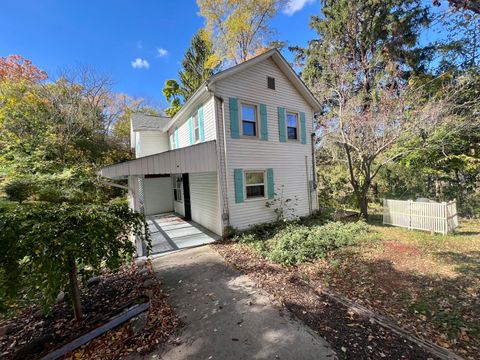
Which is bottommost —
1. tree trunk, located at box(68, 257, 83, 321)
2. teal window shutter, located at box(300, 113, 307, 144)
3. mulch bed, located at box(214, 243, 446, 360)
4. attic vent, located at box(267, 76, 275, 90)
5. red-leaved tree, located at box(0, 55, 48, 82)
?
mulch bed, located at box(214, 243, 446, 360)

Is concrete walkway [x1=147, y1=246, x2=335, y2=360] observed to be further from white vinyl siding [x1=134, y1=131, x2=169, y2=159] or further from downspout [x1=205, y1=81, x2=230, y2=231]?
white vinyl siding [x1=134, y1=131, x2=169, y2=159]

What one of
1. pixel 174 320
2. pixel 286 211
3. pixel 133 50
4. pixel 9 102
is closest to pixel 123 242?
pixel 174 320

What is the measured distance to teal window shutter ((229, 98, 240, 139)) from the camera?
7514 millimetres

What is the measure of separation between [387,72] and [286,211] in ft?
42.6

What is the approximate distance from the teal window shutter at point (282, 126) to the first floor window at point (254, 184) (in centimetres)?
184

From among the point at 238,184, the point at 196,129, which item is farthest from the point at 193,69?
the point at 238,184

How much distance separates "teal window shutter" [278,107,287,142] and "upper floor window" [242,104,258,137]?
122 centimetres

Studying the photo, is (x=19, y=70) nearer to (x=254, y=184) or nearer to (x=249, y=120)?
(x=249, y=120)

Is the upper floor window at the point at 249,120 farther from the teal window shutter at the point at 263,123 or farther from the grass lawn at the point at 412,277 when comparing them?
the grass lawn at the point at 412,277

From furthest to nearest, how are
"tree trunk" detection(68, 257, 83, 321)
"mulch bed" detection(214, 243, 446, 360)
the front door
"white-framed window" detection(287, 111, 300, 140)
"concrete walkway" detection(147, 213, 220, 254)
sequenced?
the front door
"white-framed window" detection(287, 111, 300, 140)
"concrete walkway" detection(147, 213, 220, 254)
"tree trunk" detection(68, 257, 83, 321)
"mulch bed" detection(214, 243, 446, 360)

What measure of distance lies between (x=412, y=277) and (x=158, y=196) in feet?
40.2

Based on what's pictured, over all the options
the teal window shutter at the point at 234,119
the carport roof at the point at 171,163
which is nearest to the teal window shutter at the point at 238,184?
the carport roof at the point at 171,163

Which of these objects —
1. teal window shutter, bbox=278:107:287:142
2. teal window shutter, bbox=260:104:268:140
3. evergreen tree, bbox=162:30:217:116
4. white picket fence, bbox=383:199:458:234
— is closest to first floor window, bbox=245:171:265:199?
teal window shutter, bbox=260:104:268:140

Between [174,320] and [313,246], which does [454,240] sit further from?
[174,320]
